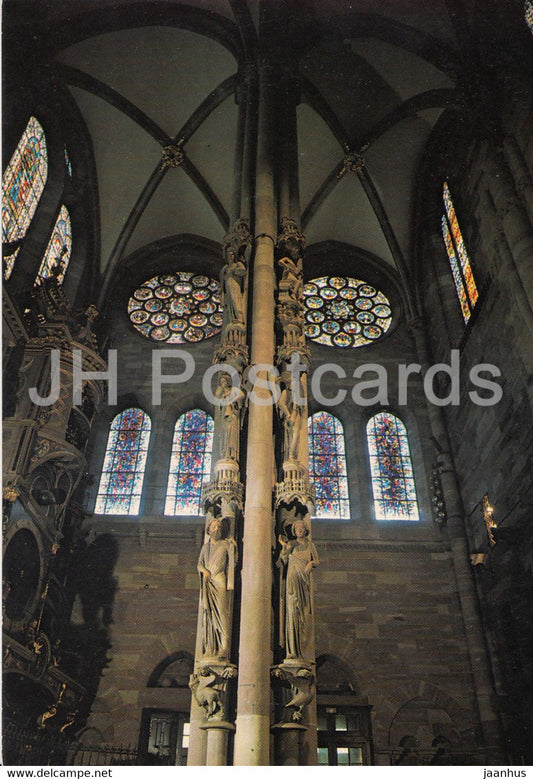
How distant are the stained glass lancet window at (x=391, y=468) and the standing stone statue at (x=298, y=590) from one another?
7.18m

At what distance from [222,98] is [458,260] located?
21.0 ft

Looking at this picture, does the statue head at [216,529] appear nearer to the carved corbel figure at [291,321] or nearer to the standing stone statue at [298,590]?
the standing stone statue at [298,590]

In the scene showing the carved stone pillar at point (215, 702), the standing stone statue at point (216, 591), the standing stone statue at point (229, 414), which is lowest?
the carved stone pillar at point (215, 702)

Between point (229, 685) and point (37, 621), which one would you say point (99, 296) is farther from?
point (229, 685)

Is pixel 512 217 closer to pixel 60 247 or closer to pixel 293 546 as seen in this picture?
pixel 293 546

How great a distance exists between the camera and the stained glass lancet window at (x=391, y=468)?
1284 cm

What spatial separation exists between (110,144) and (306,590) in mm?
12332

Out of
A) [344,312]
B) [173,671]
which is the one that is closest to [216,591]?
[173,671]

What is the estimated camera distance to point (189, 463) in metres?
13.3

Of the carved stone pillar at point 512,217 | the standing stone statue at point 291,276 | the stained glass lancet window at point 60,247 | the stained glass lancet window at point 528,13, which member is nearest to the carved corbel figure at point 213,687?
the standing stone statue at point 291,276

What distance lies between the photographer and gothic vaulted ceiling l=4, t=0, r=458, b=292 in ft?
39.4

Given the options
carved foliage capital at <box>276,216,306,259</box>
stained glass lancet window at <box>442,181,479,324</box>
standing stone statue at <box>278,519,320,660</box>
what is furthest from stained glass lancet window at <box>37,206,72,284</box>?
standing stone statue at <box>278,519,320,660</box>

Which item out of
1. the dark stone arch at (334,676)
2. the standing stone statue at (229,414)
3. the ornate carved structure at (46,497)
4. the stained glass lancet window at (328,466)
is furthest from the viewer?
the stained glass lancet window at (328,466)

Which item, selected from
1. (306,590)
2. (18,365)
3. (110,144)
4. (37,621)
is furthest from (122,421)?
(306,590)
